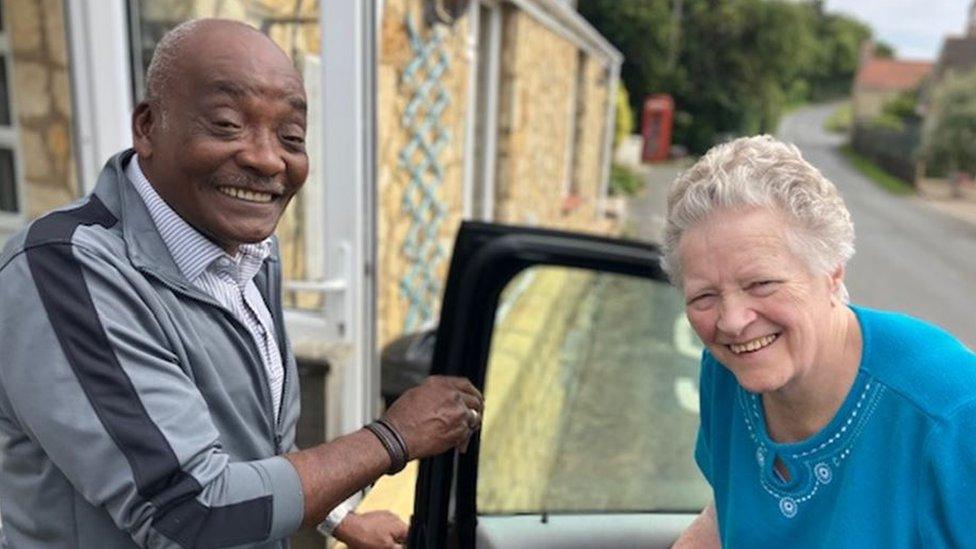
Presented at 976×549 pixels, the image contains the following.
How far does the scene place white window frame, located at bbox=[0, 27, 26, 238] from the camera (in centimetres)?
316

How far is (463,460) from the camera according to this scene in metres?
1.75

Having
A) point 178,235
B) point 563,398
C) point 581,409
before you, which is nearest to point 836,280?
point 178,235

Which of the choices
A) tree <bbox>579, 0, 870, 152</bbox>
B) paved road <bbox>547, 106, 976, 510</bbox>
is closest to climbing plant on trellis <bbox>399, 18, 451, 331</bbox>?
paved road <bbox>547, 106, 976, 510</bbox>

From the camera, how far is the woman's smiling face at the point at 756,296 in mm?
1172

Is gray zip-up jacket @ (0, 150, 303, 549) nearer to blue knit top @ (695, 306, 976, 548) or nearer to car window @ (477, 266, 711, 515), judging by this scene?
blue knit top @ (695, 306, 976, 548)

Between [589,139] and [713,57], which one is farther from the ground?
[713,57]

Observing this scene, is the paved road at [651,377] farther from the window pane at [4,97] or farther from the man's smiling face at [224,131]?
the window pane at [4,97]

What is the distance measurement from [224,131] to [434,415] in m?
0.54

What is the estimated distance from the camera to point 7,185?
3398 millimetres

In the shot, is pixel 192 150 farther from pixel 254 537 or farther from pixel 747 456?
pixel 747 456

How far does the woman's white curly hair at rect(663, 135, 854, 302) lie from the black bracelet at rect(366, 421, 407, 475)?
56cm

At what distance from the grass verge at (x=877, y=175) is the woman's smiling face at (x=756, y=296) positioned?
91.2 ft

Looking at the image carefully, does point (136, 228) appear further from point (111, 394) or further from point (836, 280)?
point (836, 280)

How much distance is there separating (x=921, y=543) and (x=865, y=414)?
193mm
